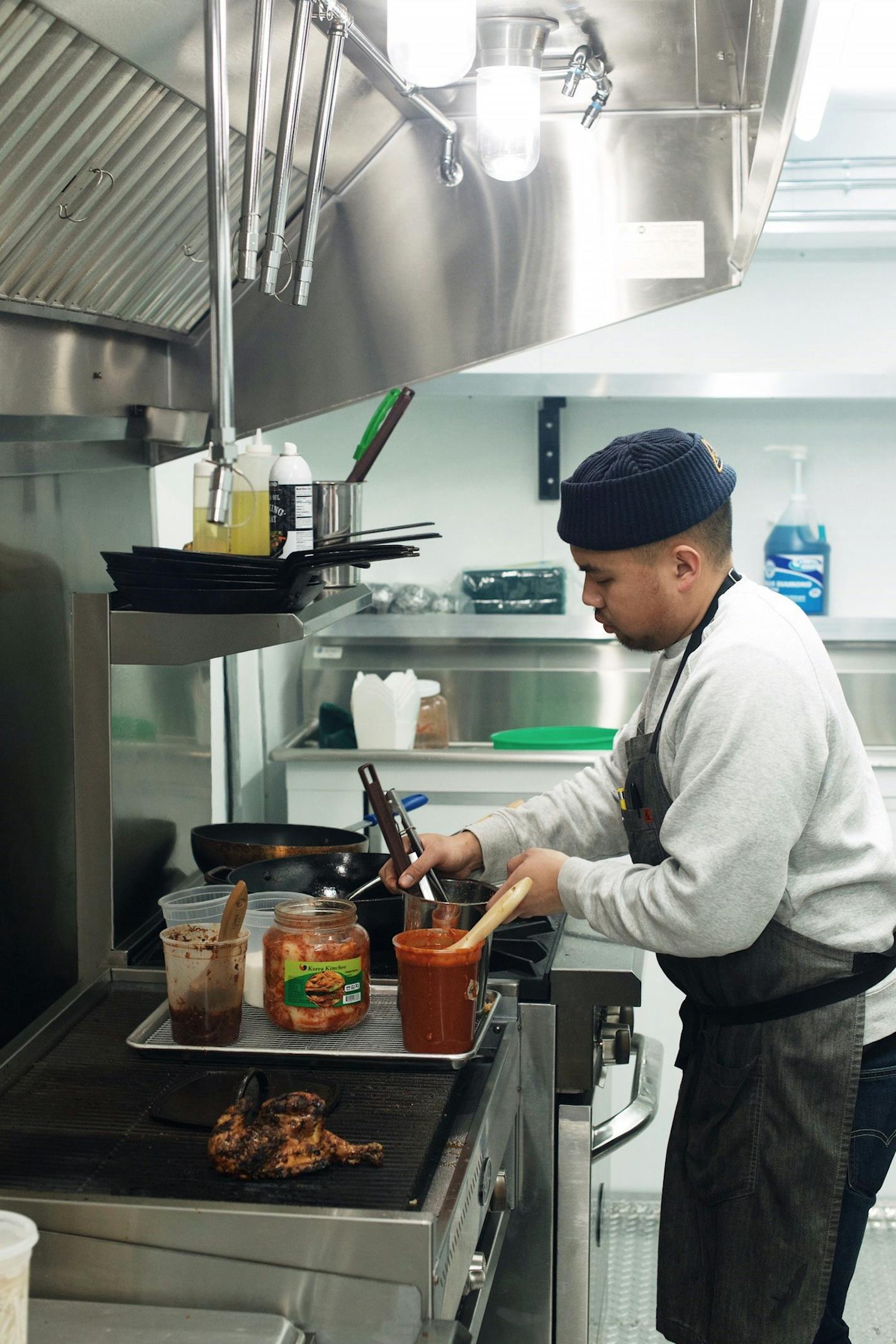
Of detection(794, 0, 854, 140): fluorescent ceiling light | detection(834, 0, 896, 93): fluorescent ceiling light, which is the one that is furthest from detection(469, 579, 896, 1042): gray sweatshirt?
detection(834, 0, 896, 93): fluorescent ceiling light

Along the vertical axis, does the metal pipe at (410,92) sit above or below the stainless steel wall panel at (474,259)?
above

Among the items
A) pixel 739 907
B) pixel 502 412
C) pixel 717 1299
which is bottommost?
pixel 717 1299

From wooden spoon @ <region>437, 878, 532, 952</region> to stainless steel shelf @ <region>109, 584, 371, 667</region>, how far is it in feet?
1.23

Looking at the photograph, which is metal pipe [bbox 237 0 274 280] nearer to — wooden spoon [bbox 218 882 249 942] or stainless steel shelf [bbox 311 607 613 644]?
wooden spoon [bbox 218 882 249 942]

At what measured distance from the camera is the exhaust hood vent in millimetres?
1273

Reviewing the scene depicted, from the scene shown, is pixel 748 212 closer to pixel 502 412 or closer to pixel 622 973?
pixel 622 973

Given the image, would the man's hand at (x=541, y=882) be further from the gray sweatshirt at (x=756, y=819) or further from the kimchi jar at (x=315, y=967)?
the kimchi jar at (x=315, y=967)

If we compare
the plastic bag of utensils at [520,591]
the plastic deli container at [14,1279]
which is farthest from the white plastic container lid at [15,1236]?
the plastic bag of utensils at [520,591]

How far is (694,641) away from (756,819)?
0.27 meters

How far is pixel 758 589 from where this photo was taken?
1.61 metres

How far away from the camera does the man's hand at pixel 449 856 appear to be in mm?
1632

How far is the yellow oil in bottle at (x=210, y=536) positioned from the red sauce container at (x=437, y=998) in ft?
2.16

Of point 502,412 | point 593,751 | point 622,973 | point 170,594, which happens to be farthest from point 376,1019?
point 502,412

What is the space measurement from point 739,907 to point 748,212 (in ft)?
3.31
